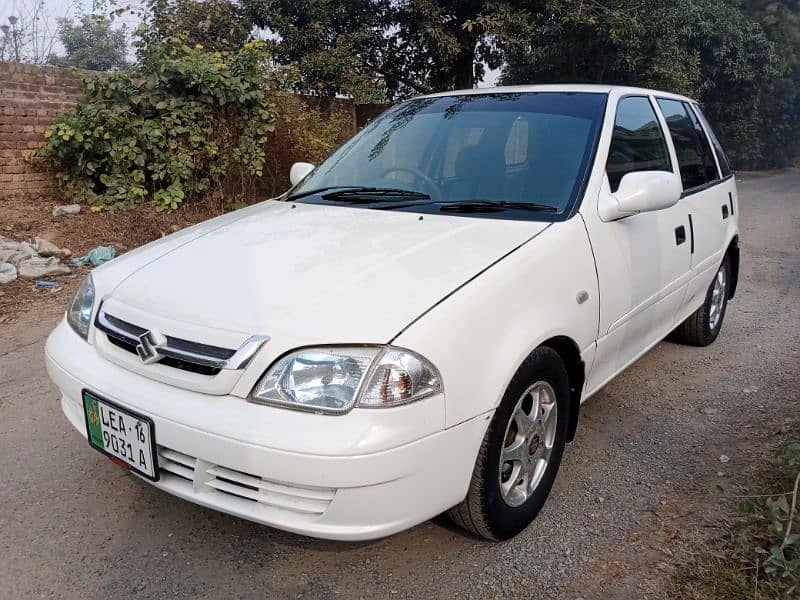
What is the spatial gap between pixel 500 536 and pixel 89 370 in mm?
1496

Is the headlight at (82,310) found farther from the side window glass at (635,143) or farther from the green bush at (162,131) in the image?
the green bush at (162,131)

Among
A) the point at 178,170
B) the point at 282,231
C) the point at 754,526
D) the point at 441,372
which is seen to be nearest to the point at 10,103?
the point at 178,170

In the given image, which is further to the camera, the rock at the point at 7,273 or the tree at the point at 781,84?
the tree at the point at 781,84

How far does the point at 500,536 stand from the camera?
2.27 m

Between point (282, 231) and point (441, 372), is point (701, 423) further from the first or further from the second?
point (282, 231)

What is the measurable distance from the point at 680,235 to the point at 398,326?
2146 mm

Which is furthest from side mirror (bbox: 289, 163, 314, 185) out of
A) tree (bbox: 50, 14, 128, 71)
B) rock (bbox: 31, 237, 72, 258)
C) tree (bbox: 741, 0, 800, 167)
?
tree (bbox: 741, 0, 800, 167)

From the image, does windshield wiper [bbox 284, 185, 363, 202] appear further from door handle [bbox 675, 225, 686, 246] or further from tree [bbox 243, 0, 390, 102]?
tree [bbox 243, 0, 390, 102]

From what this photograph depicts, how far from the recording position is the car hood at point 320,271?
1939mm

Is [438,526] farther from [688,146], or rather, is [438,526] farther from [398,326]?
[688,146]

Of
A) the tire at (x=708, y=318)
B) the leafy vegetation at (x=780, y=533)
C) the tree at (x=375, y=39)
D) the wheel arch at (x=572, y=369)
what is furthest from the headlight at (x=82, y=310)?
the tree at (x=375, y=39)

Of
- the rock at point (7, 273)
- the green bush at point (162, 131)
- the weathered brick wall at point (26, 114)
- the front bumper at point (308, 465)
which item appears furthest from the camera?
the green bush at point (162, 131)

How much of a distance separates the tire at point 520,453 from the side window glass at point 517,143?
0.95m

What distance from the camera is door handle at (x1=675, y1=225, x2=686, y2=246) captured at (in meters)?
3.36
